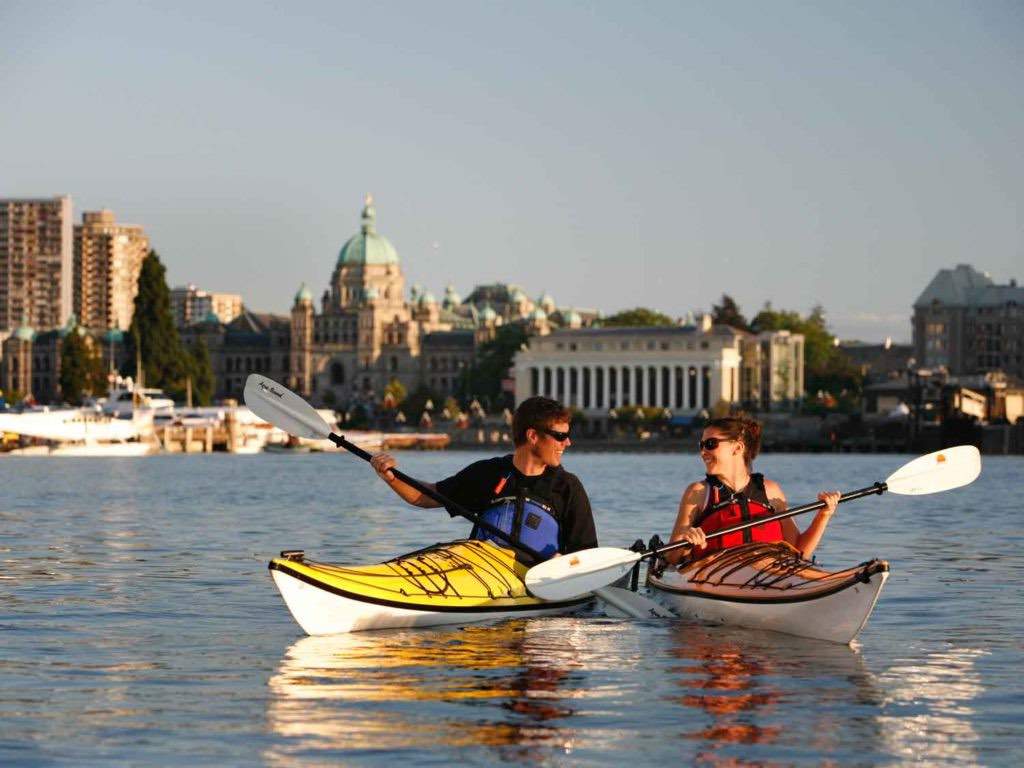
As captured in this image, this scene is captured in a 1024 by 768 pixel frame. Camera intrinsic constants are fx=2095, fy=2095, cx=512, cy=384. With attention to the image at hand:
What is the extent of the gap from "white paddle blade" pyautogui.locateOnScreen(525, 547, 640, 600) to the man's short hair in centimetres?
115

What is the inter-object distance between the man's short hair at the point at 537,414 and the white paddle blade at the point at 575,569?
3.77ft

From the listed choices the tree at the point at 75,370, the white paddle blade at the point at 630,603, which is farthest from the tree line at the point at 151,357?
the white paddle blade at the point at 630,603

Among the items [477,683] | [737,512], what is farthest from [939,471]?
[477,683]

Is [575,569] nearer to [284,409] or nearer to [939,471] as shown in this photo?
[284,409]

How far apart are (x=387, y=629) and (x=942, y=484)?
551cm

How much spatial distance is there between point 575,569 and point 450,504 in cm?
125

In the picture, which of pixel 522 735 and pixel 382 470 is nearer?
pixel 522 735

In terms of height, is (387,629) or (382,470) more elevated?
(382,470)

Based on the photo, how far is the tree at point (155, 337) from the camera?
159 meters

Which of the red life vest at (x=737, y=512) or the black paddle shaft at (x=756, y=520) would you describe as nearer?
the black paddle shaft at (x=756, y=520)

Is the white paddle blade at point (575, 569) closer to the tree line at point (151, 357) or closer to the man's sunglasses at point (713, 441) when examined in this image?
the man's sunglasses at point (713, 441)

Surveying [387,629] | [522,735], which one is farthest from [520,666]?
[522,735]

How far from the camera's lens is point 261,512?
47719 millimetres

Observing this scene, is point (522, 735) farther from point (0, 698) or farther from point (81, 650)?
point (81, 650)
